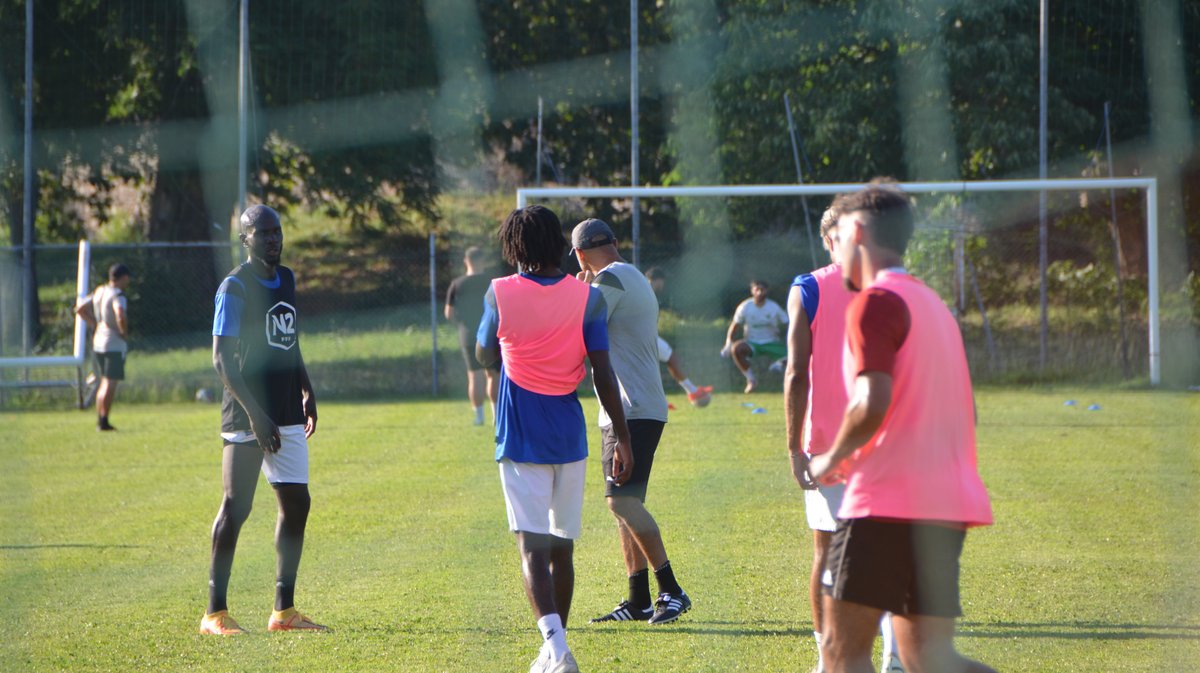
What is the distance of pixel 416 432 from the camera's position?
45.5 ft

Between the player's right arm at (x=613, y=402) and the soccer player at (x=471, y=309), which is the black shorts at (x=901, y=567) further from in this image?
the soccer player at (x=471, y=309)

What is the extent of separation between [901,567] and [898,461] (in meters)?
0.28

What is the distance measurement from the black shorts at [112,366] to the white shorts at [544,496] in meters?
11.2

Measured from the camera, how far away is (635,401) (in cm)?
597

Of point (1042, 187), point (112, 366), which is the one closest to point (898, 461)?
point (112, 366)

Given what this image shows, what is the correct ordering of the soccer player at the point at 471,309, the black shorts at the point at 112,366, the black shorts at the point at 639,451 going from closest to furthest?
1. the black shorts at the point at 639,451
2. the soccer player at the point at 471,309
3. the black shorts at the point at 112,366

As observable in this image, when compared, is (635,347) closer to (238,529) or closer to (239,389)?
(239,389)

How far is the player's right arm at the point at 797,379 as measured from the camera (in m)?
4.43

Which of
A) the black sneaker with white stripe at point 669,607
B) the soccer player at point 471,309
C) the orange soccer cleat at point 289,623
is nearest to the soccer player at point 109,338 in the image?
the soccer player at point 471,309

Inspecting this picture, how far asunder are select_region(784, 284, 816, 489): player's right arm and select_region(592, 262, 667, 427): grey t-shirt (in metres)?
1.49

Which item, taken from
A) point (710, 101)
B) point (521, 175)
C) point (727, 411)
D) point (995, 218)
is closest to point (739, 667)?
point (727, 411)

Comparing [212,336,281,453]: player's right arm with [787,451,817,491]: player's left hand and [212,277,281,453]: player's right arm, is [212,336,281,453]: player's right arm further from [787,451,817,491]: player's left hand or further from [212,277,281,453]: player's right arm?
[787,451,817,491]: player's left hand

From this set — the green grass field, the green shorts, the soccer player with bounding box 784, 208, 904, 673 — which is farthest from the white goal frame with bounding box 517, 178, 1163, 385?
the soccer player with bounding box 784, 208, 904, 673

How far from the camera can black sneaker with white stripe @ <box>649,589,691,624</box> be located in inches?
232
